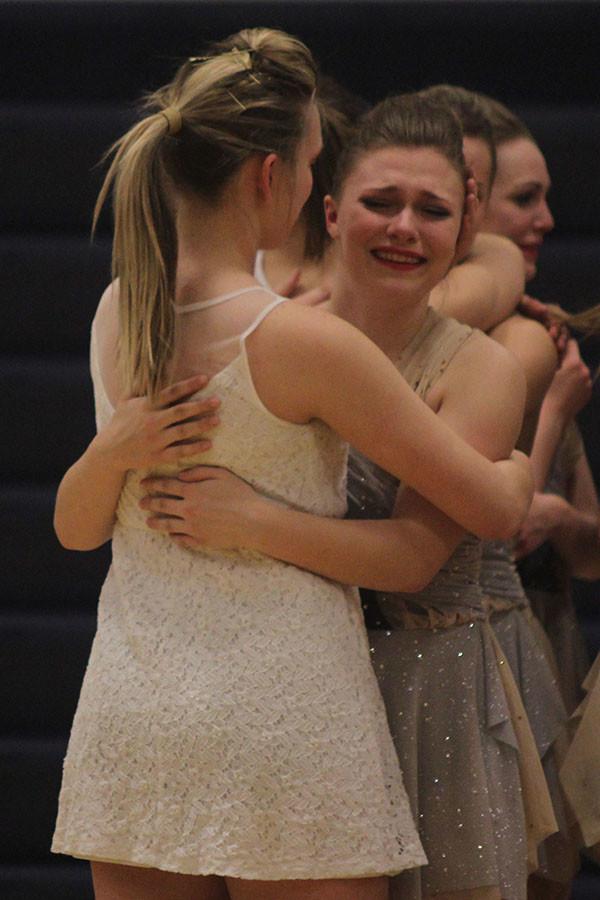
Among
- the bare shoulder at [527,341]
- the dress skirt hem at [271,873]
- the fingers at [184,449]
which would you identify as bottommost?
the dress skirt hem at [271,873]

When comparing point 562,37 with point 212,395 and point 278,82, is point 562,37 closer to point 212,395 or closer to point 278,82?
point 278,82

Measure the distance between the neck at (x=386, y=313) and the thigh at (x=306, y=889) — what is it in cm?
76

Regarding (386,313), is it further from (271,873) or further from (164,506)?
(271,873)

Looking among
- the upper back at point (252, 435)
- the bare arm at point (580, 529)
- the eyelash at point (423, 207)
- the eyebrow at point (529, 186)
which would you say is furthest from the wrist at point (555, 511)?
the upper back at point (252, 435)

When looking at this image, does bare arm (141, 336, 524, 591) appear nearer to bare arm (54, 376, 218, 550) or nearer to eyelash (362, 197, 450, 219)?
bare arm (54, 376, 218, 550)

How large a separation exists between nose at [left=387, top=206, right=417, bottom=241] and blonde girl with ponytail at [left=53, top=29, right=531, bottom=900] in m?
0.23

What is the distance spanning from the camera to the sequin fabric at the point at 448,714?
1.97 metres

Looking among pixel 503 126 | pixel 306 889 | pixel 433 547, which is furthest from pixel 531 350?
pixel 306 889

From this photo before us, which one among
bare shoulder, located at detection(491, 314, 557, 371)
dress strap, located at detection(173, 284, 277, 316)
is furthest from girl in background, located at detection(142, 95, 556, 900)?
bare shoulder, located at detection(491, 314, 557, 371)

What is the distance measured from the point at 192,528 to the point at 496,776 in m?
0.59

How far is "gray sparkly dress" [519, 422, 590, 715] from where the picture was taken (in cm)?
276

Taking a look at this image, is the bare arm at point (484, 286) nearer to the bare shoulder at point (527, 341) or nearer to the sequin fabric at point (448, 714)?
the bare shoulder at point (527, 341)

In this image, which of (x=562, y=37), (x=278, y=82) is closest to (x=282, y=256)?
(x=278, y=82)

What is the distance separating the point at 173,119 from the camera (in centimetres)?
175
